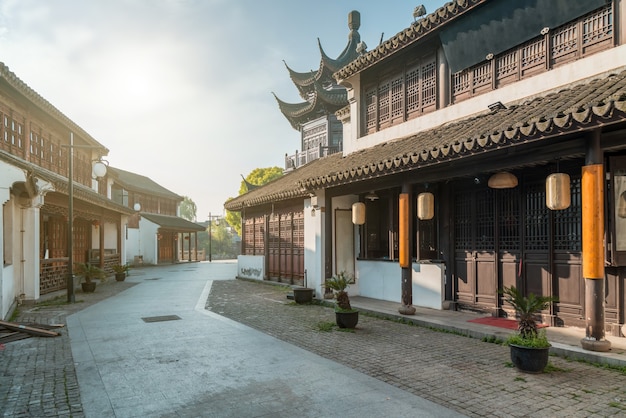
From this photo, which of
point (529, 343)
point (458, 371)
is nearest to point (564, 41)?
point (529, 343)

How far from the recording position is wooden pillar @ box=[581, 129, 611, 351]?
18.2 ft

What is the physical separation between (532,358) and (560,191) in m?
2.61

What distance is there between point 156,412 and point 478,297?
6711mm

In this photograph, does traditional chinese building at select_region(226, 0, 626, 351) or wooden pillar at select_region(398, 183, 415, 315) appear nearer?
traditional chinese building at select_region(226, 0, 626, 351)

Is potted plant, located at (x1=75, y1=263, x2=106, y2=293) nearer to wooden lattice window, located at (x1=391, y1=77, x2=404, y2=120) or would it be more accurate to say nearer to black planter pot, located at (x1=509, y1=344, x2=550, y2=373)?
wooden lattice window, located at (x1=391, y1=77, x2=404, y2=120)

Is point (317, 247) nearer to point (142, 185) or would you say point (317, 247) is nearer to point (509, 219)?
point (509, 219)

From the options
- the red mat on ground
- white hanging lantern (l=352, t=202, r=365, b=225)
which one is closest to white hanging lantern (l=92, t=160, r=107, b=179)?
white hanging lantern (l=352, t=202, r=365, b=225)

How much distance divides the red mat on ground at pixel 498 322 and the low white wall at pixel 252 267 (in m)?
10.9

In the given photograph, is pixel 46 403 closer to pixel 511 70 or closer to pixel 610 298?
pixel 610 298

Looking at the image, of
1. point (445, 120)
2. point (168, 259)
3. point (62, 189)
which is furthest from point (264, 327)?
point (168, 259)

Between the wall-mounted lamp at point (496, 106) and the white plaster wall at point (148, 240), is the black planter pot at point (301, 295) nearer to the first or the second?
the wall-mounted lamp at point (496, 106)

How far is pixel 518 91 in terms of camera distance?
7.82 meters

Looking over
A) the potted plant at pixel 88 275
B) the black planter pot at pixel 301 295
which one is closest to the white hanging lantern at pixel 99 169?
the potted plant at pixel 88 275

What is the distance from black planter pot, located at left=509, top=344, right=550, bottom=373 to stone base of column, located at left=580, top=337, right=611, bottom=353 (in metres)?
0.96
